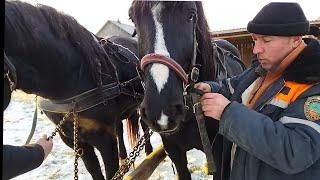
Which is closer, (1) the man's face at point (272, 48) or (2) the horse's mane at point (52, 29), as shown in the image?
(1) the man's face at point (272, 48)

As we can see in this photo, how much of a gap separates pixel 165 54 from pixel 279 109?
0.53 m

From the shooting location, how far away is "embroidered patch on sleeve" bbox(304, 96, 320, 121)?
1.14 metres

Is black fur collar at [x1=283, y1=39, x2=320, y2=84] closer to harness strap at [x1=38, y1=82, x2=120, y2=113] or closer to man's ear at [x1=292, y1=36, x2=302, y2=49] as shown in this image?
man's ear at [x1=292, y1=36, x2=302, y2=49]

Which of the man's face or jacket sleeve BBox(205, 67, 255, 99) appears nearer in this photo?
the man's face

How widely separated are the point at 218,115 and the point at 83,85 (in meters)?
1.12

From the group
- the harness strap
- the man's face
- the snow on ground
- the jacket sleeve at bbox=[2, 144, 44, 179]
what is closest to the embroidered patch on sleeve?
the man's face

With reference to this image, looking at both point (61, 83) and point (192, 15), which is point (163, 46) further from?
point (61, 83)

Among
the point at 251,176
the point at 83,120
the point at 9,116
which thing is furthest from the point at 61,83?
the point at 9,116

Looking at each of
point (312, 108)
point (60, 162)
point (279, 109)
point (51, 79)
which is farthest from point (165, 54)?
point (60, 162)

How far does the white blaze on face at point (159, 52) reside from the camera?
4.62 ft

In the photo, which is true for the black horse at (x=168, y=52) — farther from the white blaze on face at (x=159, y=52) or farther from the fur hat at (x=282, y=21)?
the fur hat at (x=282, y=21)

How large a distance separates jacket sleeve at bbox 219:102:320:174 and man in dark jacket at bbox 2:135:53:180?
0.78 meters

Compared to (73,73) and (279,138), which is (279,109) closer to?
(279,138)

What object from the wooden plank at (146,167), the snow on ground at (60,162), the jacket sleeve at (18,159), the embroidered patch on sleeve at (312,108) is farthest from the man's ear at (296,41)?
the snow on ground at (60,162)
